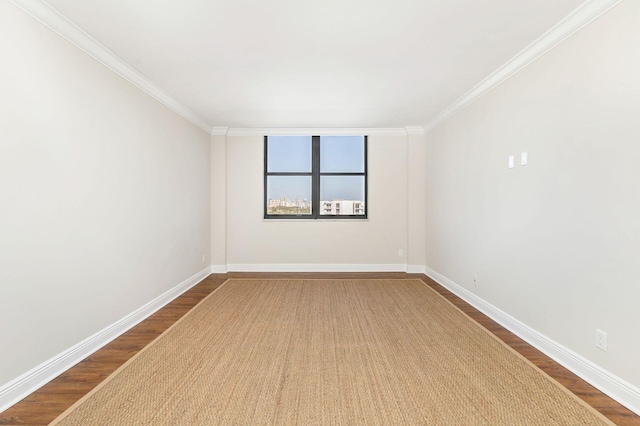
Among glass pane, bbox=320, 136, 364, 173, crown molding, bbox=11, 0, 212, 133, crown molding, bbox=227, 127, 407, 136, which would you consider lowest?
glass pane, bbox=320, 136, 364, 173

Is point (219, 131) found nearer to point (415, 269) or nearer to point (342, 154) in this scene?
point (342, 154)

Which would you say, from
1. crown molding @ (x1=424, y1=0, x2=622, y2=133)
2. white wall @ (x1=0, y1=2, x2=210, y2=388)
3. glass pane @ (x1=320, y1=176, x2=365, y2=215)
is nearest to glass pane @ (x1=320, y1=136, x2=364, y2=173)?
glass pane @ (x1=320, y1=176, x2=365, y2=215)

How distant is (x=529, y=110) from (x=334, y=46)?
1799 mm

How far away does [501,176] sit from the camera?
124 inches

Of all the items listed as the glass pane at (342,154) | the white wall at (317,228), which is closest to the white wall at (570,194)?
the white wall at (317,228)

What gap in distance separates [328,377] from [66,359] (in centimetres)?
193

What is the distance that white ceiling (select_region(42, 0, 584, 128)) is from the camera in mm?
2100

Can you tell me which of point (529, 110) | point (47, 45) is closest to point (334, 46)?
point (529, 110)

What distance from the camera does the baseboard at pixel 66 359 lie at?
1.87m

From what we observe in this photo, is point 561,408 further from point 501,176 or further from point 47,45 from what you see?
point 47,45

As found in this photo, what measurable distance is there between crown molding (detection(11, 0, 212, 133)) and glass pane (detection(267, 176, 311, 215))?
7.54 ft

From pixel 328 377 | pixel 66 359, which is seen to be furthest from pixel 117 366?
pixel 328 377

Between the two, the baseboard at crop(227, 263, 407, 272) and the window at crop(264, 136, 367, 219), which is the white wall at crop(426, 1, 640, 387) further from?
the window at crop(264, 136, 367, 219)

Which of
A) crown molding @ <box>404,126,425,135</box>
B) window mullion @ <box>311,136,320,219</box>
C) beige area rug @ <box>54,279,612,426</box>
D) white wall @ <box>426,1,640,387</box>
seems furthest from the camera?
window mullion @ <box>311,136,320,219</box>
